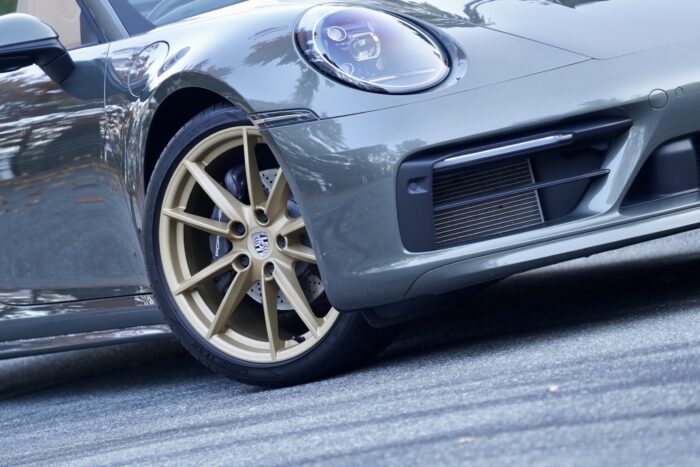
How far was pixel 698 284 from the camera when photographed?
4.02m

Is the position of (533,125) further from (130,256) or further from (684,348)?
(130,256)

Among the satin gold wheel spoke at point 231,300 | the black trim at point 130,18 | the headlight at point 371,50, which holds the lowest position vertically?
the satin gold wheel spoke at point 231,300

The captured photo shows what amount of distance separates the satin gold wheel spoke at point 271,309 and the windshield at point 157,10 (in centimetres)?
94

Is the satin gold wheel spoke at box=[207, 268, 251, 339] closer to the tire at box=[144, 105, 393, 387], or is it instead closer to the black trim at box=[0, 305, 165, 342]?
the tire at box=[144, 105, 393, 387]

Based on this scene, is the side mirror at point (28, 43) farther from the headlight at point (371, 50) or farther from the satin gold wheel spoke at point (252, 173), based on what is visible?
the headlight at point (371, 50)

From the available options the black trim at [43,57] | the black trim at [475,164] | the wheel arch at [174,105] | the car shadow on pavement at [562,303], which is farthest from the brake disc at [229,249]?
the black trim at [43,57]

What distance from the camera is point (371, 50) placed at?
3385 millimetres

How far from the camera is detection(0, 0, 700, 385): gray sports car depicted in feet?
10.7

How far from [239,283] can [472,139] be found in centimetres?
85

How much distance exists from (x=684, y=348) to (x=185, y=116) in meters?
1.65

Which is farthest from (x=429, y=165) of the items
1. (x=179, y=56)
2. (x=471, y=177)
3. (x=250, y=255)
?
(x=179, y=56)

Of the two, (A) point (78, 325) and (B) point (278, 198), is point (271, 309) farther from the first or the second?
(A) point (78, 325)

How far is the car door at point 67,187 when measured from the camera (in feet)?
13.1

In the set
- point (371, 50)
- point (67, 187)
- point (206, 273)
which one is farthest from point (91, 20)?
point (371, 50)
